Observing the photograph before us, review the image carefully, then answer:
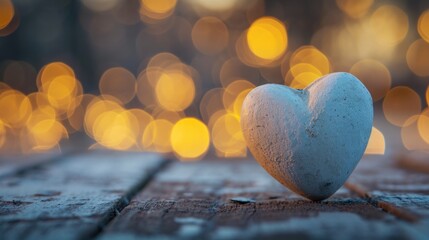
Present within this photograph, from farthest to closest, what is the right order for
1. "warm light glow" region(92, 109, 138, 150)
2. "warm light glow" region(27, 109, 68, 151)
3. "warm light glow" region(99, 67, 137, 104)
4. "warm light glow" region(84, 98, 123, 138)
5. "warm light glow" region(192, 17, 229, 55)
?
"warm light glow" region(84, 98, 123, 138) < "warm light glow" region(99, 67, 137, 104) < "warm light glow" region(92, 109, 138, 150) < "warm light glow" region(27, 109, 68, 151) < "warm light glow" region(192, 17, 229, 55)

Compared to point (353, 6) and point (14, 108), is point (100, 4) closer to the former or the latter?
point (353, 6)

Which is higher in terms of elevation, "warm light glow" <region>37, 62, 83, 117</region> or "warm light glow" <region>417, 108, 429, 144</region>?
"warm light glow" <region>37, 62, 83, 117</region>

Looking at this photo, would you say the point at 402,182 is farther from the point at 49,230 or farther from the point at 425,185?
the point at 49,230

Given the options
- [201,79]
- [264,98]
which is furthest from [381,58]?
[264,98]

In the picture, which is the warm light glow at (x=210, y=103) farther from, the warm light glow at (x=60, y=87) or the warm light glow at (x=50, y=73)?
the warm light glow at (x=50, y=73)

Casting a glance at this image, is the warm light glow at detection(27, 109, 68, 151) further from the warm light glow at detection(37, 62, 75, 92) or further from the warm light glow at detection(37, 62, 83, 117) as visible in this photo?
the warm light glow at detection(37, 62, 75, 92)

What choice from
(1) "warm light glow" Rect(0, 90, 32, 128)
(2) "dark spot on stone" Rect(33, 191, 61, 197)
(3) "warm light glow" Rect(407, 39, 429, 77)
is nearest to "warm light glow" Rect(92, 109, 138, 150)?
(1) "warm light glow" Rect(0, 90, 32, 128)

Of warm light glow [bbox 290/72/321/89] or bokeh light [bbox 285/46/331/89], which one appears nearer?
bokeh light [bbox 285/46/331/89]
